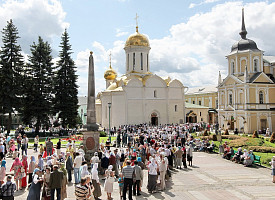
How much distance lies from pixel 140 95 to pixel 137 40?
402 inches

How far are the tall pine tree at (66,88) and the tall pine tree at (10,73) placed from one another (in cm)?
497

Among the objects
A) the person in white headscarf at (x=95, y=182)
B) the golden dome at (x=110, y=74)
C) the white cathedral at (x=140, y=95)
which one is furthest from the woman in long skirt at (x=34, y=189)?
the golden dome at (x=110, y=74)

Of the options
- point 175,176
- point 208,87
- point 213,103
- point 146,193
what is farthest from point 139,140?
point 208,87

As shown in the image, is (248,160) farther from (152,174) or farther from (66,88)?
(66,88)

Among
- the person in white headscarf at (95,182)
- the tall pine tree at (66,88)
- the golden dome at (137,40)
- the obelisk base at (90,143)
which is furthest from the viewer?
the golden dome at (137,40)

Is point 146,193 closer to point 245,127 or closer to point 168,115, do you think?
point 245,127

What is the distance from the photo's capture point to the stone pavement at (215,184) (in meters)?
9.69

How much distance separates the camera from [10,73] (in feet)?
101

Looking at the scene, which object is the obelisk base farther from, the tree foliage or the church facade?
the church facade

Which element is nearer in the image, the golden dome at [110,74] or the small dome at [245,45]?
the small dome at [245,45]

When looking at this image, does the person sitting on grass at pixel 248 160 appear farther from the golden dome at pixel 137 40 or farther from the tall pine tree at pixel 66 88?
the golden dome at pixel 137 40

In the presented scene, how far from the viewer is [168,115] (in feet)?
143

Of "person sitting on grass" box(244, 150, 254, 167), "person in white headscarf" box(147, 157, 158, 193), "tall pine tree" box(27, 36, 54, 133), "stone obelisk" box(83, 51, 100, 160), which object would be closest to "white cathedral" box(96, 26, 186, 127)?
"tall pine tree" box(27, 36, 54, 133)

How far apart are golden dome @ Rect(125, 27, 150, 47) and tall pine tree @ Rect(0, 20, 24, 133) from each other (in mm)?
19194
